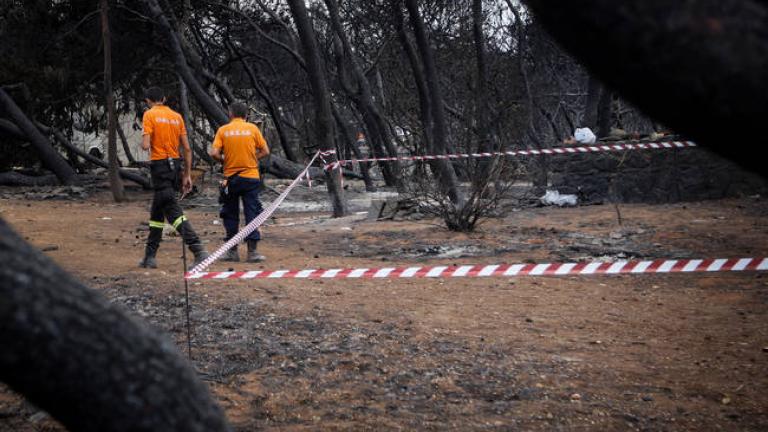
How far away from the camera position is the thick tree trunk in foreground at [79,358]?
5.46 ft

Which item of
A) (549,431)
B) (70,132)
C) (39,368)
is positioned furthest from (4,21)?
(39,368)

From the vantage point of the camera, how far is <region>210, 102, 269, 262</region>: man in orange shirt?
959 cm

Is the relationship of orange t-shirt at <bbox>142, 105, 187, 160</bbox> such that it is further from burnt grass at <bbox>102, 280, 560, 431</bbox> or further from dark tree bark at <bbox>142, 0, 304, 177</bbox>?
dark tree bark at <bbox>142, 0, 304, 177</bbox>

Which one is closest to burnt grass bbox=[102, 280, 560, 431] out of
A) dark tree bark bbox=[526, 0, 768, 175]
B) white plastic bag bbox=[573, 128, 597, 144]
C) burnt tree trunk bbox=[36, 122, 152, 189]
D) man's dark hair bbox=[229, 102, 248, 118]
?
dark tree bark bbox=[526, 0, 768, 175]

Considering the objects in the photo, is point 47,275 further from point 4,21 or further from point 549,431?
point 4,21

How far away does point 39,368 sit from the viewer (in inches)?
65.8

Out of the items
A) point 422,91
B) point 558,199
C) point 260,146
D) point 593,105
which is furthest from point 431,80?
point 260,146

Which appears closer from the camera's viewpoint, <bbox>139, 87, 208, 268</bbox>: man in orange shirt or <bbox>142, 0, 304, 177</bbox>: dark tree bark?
<bbox>139, 87, 208, 268</bbox>: man in orange shirt

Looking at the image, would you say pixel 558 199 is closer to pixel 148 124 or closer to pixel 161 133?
pixel 161 133

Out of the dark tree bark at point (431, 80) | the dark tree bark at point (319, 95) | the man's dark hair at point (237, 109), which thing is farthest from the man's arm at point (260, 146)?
the dark tree bark at point (431, 80)

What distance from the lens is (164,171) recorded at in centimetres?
898

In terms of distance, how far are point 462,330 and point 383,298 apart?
1369 mm

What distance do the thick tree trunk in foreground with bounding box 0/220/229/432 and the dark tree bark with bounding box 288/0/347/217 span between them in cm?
1322

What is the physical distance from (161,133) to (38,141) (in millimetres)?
14881
